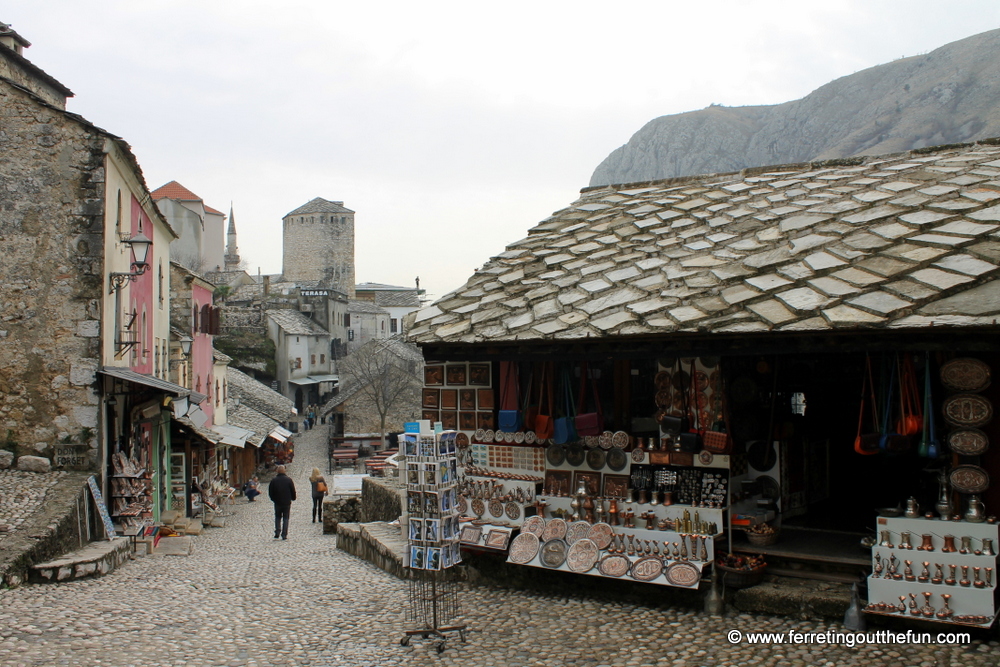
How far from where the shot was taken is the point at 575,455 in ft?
28.4

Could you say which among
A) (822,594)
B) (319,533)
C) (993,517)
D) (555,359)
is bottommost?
(319,533)

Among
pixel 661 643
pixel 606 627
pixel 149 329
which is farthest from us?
pixel 149 329

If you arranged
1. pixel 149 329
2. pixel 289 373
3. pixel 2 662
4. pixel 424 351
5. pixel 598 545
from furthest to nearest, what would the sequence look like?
1. pixel 289 373
2. pixel 149 329
3. pixel 424 351
4. pixel 598 545
5. pixel 2 662

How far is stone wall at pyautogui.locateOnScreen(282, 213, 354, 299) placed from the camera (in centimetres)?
7762

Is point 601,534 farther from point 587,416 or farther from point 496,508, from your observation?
point 496,508

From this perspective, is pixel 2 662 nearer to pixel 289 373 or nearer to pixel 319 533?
pixel 319 533

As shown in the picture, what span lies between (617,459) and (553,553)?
1161 millimetres

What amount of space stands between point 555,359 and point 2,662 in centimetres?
531

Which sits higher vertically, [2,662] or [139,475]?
[139,475]

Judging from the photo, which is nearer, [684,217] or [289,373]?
[684,217]

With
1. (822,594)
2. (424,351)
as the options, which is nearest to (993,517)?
(822,594)

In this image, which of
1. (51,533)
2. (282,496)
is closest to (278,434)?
(282,496)

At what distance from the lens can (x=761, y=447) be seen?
28.3 ft

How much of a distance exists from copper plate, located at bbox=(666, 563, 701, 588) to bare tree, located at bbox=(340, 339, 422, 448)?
101 feet
